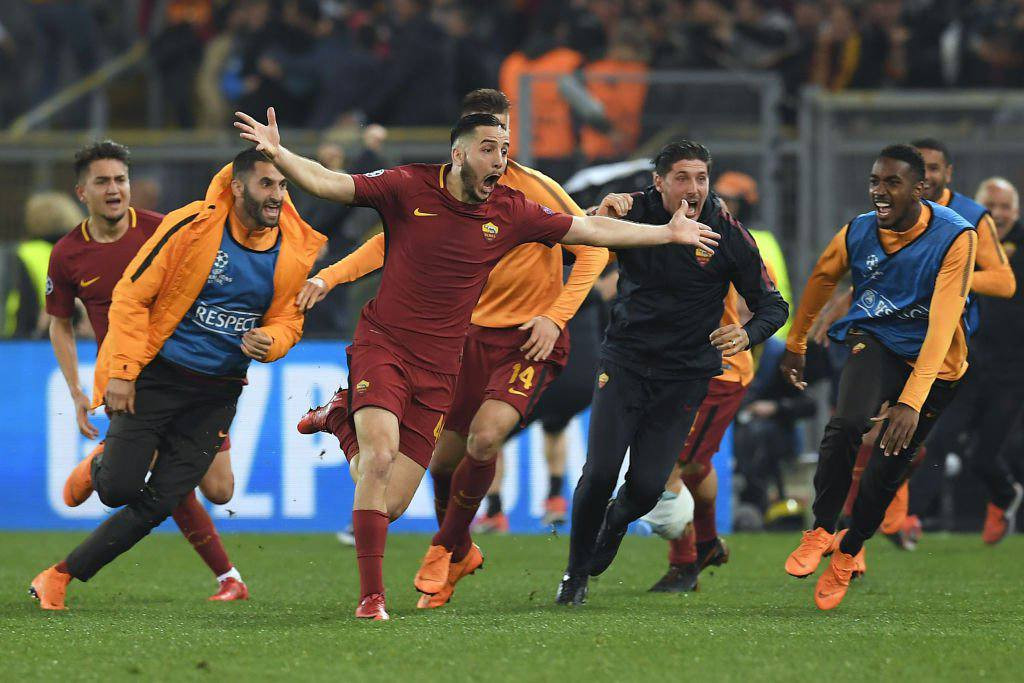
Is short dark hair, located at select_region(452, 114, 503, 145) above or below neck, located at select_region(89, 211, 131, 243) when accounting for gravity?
above

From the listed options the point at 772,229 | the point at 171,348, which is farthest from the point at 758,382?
the point at 171,348

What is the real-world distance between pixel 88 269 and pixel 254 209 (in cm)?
110

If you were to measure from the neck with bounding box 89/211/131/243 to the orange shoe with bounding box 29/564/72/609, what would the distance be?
1692 mm

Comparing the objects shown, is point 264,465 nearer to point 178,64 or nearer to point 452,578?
point 452,578

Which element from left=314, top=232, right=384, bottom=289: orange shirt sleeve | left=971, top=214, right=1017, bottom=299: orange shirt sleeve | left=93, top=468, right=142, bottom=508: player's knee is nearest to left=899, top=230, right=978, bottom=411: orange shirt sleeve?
left=971, top=214, right=1017, bottom=299: orange shirt sleeve

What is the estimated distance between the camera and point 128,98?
17016 mm

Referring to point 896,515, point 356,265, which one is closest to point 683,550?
point 896,515

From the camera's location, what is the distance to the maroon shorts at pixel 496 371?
8.21 meters

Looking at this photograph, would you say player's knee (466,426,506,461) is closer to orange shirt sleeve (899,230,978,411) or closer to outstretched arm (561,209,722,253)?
outstretched arm (561,209,722,253)

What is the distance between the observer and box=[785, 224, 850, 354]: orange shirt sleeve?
26.6 ft

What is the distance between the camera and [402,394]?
23.9ft

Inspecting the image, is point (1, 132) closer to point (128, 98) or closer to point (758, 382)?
point (128, 98)

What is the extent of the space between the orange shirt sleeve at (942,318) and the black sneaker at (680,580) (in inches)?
71.6

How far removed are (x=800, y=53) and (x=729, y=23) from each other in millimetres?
944
